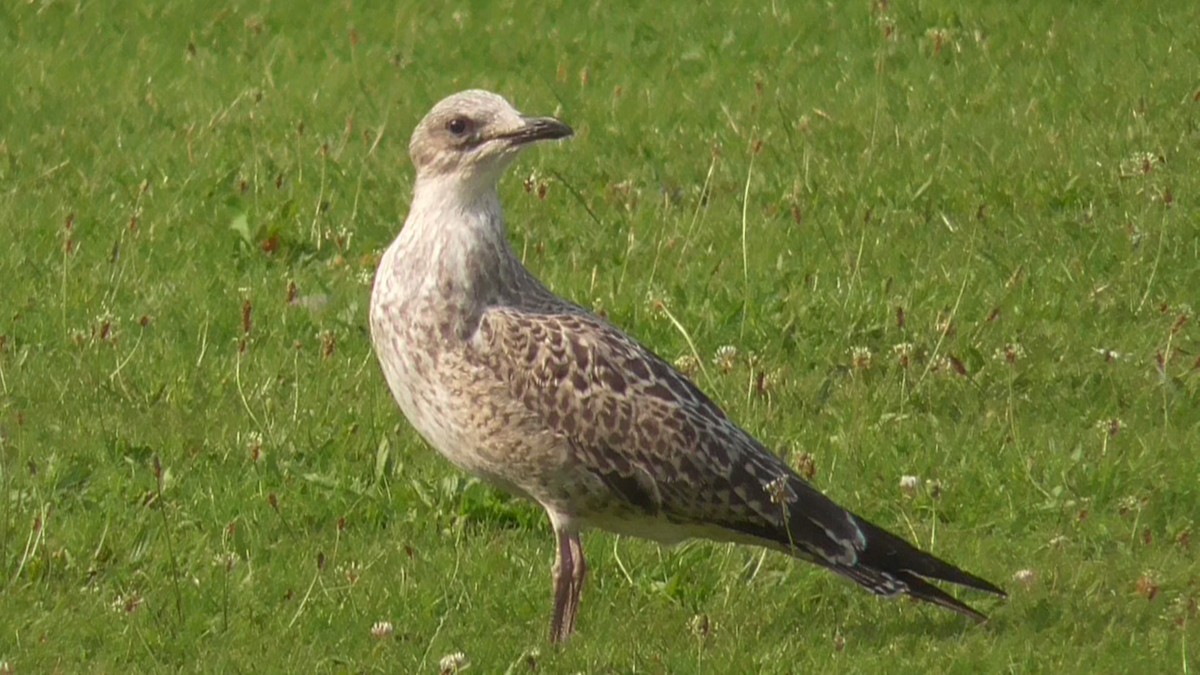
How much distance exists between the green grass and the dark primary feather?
27cm

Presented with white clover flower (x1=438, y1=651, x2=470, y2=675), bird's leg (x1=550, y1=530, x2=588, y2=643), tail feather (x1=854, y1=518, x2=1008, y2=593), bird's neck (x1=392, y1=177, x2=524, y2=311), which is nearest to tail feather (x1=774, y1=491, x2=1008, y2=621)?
tail feather (x1=854, y1=518, x2=1008, y2=593)

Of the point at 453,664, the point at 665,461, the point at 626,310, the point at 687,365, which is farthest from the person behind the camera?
the point at 626,310

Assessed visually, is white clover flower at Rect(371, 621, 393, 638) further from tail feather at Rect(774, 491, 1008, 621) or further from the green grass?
tail feather at Rect(774, 491, 1008, 621)

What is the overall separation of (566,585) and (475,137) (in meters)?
1.53

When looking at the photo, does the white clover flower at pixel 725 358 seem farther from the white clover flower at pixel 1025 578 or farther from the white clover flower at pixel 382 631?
the white clover flower at pixel 382 631

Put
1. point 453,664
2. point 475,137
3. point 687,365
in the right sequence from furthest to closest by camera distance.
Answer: point 687,365, point 475,137, point 453,664

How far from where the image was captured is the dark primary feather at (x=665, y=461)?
23.7ft

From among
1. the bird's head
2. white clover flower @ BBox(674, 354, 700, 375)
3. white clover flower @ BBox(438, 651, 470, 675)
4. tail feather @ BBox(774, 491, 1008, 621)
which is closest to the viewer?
white clover flower @ BBox(438, 651, 470, 675)

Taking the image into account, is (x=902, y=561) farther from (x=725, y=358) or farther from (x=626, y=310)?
(x=626, y=310)

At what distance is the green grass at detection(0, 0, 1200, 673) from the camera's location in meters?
7.46

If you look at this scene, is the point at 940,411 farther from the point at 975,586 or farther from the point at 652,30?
the point at 652,30

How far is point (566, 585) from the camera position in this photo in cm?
729

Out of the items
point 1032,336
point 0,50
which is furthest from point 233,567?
point 0,50

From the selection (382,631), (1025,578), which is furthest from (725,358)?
(382,631)
